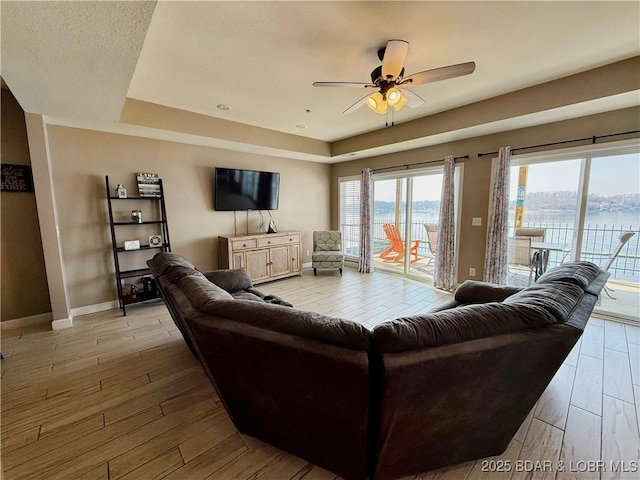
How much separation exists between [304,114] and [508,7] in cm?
251

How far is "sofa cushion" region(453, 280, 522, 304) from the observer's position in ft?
7.11

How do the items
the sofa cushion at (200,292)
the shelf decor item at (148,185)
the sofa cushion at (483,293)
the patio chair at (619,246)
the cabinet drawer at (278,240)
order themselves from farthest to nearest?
the cabinet drawer at (278,240) → the shelf decor item at (148,185) → the patio chair at (619,246) → the sofa cushion at (483,293) → the sofa cushion at (200,292)

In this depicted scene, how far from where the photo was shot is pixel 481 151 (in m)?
3.97

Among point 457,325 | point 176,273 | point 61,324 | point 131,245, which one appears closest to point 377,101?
point 457,325

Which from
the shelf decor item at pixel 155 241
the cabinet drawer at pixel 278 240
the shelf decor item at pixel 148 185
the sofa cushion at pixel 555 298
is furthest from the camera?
the cabinet drawer at pixel 278 240

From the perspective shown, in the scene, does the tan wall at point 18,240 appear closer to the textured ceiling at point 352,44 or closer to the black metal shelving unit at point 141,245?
the black metal shelving unit at point 141,245

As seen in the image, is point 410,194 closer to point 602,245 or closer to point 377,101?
point 602,245

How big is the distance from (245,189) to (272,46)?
2.87 metres

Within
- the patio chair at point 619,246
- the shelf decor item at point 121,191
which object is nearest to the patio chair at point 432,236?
the patio chair at point 619,246

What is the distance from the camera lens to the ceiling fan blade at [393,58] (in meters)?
1.94

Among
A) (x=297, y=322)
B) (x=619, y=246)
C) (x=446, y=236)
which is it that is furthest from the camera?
(x=446, y=236)

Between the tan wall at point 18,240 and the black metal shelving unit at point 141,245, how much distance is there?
760mm

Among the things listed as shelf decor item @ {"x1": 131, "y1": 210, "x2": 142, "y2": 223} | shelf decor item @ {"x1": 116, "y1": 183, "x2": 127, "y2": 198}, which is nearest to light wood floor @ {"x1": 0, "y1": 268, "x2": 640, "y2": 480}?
shelf decor item @ {"x1": 131, "y1": 210, "x2": 142, "y2": 223}

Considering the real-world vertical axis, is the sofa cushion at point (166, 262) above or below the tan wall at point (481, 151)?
below
